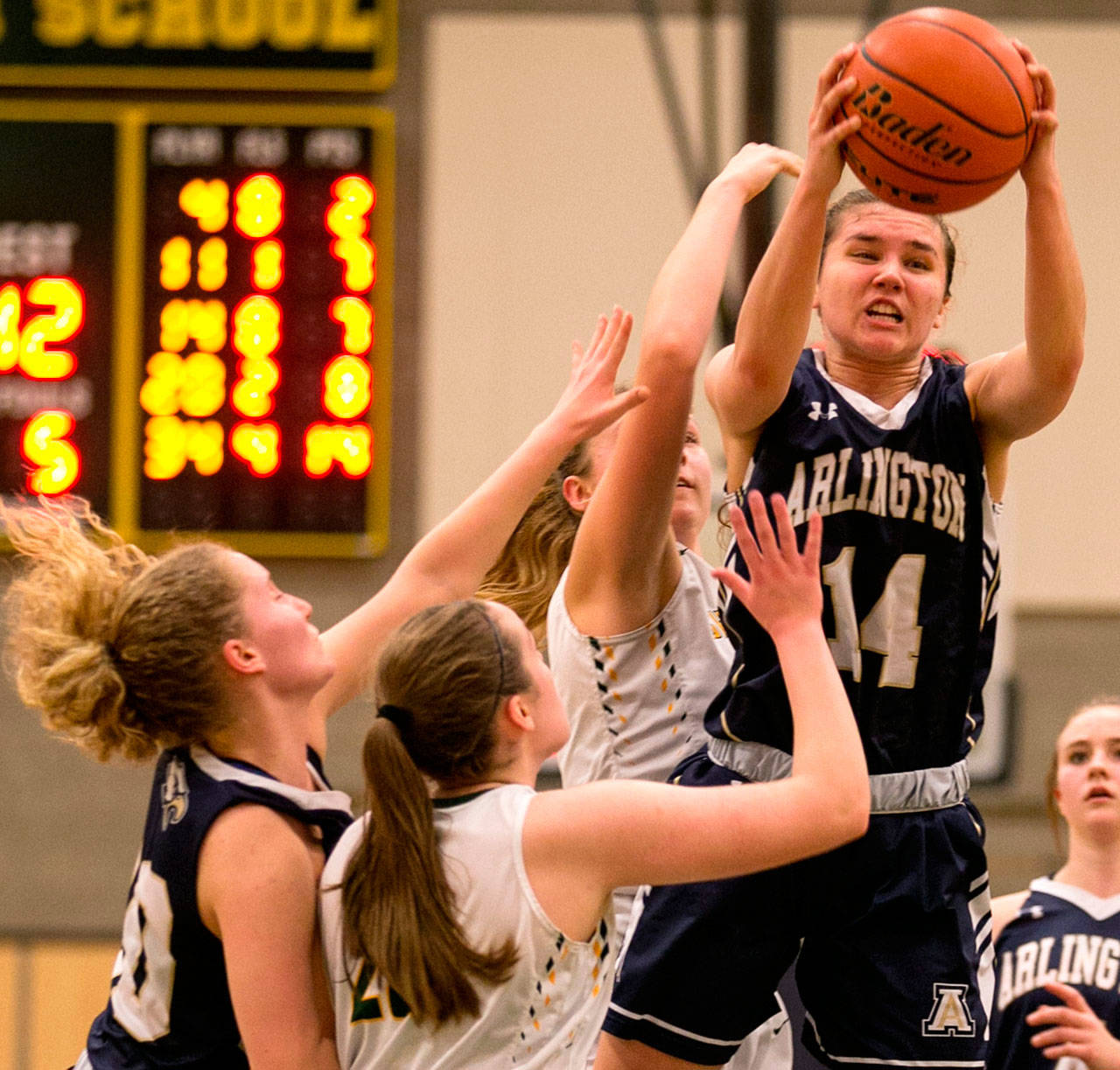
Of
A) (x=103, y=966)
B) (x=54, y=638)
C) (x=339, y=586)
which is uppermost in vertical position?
(x=54, y=638)

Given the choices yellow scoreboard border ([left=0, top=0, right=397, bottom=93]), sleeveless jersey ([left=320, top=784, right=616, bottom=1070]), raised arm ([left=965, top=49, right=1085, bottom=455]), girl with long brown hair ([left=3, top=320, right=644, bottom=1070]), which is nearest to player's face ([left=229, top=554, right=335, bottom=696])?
girl with long brown hair ([left=3, top=320, right=644, bottom=1070])

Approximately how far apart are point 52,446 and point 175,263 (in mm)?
787

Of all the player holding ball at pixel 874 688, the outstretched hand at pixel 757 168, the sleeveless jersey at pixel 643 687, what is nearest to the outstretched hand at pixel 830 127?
the player holding ball at pixel 874 688

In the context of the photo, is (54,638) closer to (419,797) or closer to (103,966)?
(419,797)

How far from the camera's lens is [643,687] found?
2.64 m

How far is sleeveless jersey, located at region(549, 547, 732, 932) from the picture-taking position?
2.63 meters

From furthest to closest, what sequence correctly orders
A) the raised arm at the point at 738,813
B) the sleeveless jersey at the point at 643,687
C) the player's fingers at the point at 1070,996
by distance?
the player's fingers at the point at 1070,996
the sleeveless jersey at the point at 643,687
the raised arm at the point at 738,813

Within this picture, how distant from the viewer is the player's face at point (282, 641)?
214 cm

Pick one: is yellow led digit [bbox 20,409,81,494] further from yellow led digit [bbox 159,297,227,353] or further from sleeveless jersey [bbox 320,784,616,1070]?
sleeveless jersey [bbox 320,784,616,1070]

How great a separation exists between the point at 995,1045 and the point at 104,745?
7.16 feet

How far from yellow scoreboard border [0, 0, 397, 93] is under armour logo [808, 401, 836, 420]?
426cm

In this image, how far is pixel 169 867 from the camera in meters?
2.02

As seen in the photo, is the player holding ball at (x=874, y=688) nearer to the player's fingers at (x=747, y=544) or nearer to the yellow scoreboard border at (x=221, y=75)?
the player's fingers at (x=747, y=544)

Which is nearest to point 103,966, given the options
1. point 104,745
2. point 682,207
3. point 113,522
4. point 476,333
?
point 113,522
